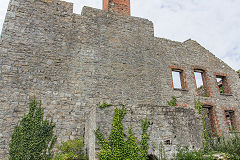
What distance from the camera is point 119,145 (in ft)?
17.6

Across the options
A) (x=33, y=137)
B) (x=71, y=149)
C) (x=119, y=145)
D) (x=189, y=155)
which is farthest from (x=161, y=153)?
(x=33, y=137)

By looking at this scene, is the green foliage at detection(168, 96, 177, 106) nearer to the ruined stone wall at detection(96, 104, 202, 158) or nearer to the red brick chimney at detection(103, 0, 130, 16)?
the ruined stone wall at detection(96, 104, 202, 158)

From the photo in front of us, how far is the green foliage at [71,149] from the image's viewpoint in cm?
688

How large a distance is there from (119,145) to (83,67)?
4785mm

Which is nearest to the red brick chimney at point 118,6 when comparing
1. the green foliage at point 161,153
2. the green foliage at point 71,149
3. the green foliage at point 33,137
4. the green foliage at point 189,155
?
the green foliage at point 33,137

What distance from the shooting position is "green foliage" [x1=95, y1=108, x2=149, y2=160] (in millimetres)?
5211

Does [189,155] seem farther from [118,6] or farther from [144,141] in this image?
[118,6]

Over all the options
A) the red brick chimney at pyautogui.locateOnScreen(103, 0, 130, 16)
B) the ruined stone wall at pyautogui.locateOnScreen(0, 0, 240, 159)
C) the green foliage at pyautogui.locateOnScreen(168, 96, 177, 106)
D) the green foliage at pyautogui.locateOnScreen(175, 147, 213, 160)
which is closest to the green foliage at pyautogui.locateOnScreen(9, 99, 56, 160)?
the ruined stone wall at pyautogui.locateOnScreen(0, 0, 240, 159)

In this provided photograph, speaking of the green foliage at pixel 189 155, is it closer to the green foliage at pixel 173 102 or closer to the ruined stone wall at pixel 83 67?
the ruined stone wall at pixel 83 67

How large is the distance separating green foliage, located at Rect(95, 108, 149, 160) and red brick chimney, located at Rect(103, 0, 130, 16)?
8.00 metres

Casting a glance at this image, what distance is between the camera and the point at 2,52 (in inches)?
308

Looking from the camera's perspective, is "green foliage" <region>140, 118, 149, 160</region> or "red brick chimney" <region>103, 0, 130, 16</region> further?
"red brick chimney" <region>103, 0, 130, 16</region>

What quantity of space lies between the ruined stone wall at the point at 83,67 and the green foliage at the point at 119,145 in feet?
1.65

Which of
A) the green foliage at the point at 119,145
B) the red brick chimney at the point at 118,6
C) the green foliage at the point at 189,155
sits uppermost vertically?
the red brick chimney at the point at 118,6
